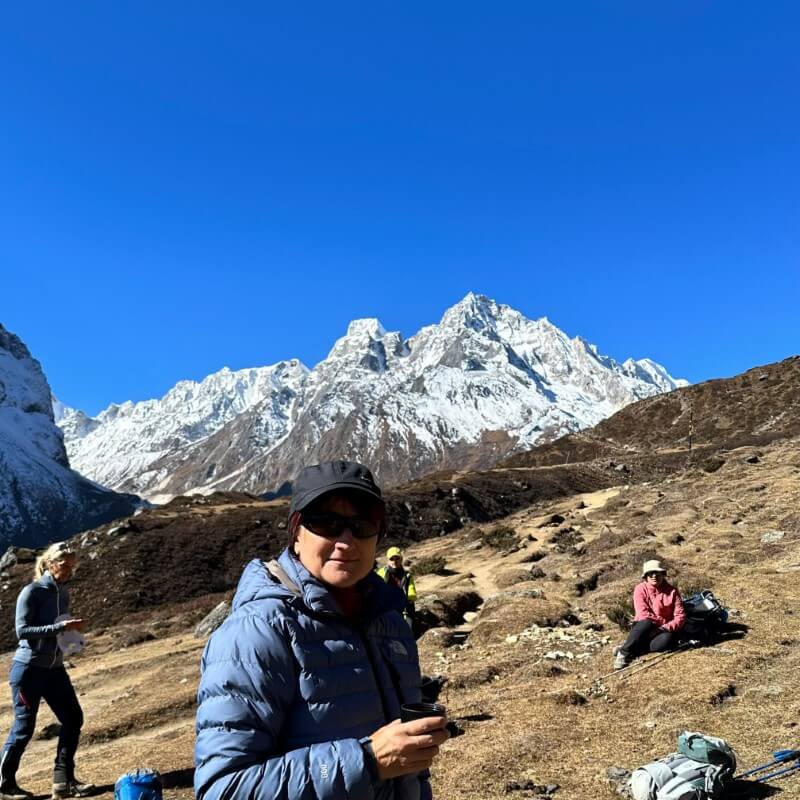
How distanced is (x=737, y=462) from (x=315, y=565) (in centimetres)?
3749

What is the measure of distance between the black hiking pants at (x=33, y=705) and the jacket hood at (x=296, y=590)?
6233mm

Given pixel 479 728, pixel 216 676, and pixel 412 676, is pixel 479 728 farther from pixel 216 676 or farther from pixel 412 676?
pixel 216 676

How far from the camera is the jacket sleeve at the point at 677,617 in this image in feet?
33.7

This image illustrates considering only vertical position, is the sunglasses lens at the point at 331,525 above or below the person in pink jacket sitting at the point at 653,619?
above

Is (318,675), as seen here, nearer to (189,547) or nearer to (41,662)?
(41,662)

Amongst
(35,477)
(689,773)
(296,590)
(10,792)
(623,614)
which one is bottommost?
(689,773)

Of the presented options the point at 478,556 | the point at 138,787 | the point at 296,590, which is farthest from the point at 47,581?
the point at 478,556

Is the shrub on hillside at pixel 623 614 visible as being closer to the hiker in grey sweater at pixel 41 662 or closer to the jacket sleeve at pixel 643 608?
the jacket sleeve at pixel 643 608

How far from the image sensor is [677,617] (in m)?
10.4

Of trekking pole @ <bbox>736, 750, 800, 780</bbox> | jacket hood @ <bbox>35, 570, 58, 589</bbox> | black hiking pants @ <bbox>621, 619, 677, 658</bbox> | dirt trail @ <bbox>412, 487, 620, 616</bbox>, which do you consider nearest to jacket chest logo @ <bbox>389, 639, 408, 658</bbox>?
trekking pole @ <bbox>736, 750, 800, 780</bbox>

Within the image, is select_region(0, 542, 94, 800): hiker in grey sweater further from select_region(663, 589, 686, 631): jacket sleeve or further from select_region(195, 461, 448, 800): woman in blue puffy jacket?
select_region(663, 589, 686, 631): jacket sleeve

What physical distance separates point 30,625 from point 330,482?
254 inches

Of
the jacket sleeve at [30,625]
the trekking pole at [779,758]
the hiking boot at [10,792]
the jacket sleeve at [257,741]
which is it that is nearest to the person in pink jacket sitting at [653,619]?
the trekking pole at [779,758]

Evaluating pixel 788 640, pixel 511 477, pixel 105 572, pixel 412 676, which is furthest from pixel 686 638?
pixel 511 477
